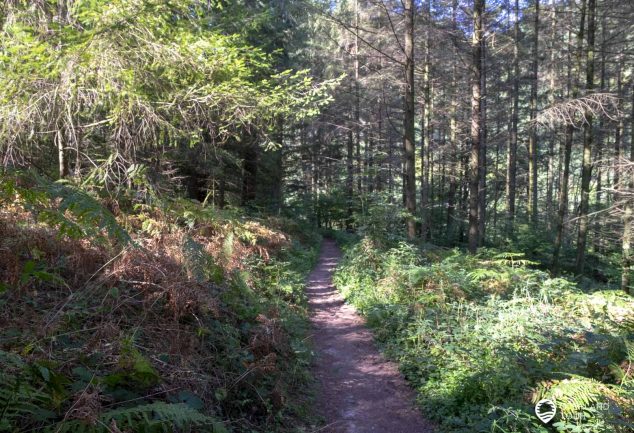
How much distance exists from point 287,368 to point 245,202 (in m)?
13.0

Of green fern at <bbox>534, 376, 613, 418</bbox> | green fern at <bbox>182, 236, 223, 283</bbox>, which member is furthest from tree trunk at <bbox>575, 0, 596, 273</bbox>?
green fern at <bbox>182, 236, 223, 283</bbox>

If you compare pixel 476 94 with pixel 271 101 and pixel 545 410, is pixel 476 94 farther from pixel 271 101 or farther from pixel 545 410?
pixel 545 410

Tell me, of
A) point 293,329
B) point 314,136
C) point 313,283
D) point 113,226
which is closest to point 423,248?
point 313,283

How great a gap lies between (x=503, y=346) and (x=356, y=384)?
2.13 metres

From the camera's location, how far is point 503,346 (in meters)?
5.52

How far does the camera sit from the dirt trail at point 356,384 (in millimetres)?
4789

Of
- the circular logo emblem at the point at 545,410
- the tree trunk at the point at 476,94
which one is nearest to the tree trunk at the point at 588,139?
the tree trunk at the point at 476,94

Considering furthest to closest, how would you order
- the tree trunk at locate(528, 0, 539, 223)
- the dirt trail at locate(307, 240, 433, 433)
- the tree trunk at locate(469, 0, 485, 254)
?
the tree trunk at locate(528, 0, 539, 223) → the tree trunk at locate(469, 0, 485, 254) → the dirt trail at locate(307, 240, 433, 433)

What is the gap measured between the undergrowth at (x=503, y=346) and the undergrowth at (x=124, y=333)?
6.19ft

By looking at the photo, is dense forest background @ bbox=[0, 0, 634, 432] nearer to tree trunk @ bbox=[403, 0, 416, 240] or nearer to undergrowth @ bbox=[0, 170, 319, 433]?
undergrowth @ bbox=[0, 170, 319, 433]

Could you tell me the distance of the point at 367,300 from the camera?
9008mm

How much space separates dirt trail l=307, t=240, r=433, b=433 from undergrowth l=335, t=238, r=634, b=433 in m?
0.26

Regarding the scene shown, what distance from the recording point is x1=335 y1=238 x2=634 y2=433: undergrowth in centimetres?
400

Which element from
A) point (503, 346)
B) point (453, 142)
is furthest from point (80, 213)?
point (453, 142)
